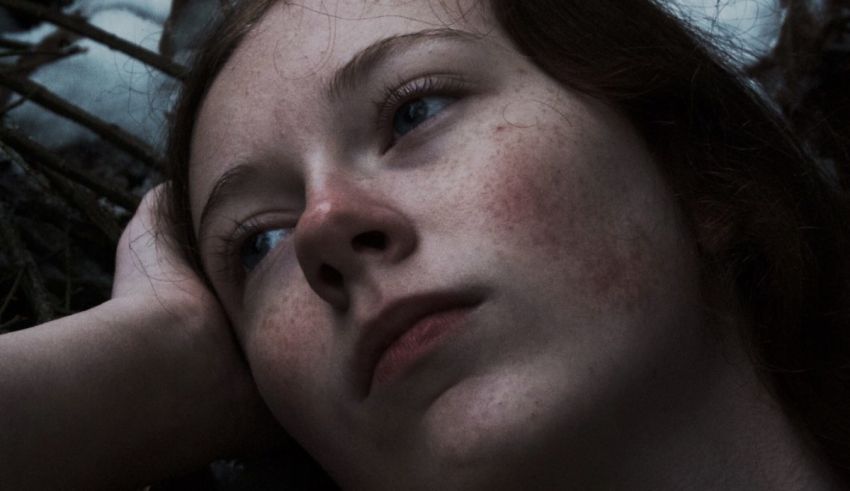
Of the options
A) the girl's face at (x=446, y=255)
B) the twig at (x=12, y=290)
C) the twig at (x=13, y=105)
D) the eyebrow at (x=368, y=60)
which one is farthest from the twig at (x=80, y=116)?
the eyebrow at (x=368, y=60)

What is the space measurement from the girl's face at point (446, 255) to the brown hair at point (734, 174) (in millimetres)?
54

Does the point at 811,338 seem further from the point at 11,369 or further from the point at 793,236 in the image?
the point at 11,369

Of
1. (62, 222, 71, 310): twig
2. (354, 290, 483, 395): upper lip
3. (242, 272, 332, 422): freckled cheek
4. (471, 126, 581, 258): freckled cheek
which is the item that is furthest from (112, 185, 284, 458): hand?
(471, 126, 581, 258): freckled cheek

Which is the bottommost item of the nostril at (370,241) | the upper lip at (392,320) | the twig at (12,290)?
the upper lip at (392,320)

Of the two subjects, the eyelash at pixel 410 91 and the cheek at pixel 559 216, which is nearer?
the cheek at pixel 559 216

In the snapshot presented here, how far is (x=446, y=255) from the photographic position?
1.19m

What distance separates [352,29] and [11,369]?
0.55m

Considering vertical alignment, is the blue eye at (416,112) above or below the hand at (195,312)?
above

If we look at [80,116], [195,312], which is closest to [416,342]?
[195,312]

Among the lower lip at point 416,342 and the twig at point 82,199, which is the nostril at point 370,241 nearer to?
the lower lip at point 416,342

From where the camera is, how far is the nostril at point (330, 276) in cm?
125

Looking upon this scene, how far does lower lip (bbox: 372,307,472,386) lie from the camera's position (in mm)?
1183

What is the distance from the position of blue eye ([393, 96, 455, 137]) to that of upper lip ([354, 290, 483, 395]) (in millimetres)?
229

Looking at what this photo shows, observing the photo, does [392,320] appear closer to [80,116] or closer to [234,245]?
[234,245]
